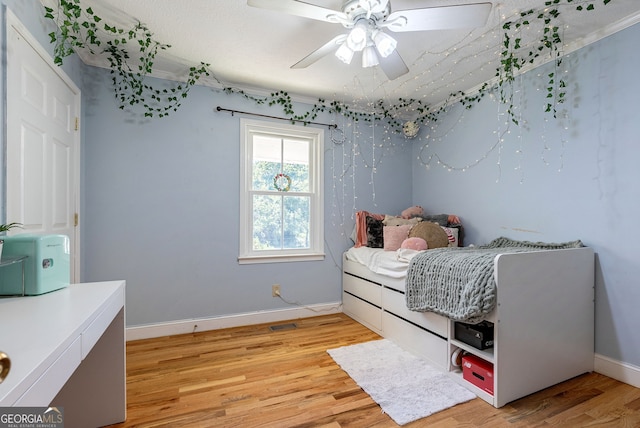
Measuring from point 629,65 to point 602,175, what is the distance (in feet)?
2.31

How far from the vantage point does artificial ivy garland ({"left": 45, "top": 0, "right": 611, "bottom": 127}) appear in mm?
1888

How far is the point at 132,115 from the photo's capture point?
2.60 metres

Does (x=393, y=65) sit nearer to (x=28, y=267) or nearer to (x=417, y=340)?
(x=417, y=340)

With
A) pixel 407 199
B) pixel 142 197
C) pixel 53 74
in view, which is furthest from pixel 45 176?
pixel 407 199

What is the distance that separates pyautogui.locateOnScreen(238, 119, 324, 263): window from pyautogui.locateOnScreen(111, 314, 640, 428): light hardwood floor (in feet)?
3.32

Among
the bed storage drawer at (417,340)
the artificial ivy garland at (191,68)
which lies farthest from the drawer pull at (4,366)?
the bed storage drawer at (417,340)

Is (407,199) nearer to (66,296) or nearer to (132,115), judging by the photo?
(132,115)

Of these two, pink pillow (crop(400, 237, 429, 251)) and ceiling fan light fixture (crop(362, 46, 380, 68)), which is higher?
ceiling fan light fixture (crop(362, 46, 380, 68))

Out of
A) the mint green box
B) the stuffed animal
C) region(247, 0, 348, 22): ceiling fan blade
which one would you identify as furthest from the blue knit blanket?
the mint green box

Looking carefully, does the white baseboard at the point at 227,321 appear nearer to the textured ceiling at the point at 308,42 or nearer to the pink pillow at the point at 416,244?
the pink pillow at the point at 416,244

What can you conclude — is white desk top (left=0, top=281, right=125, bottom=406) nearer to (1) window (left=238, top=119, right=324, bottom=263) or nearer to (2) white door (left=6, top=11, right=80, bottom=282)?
(2) white door (left=6, top=11, right=80, bottom=282)

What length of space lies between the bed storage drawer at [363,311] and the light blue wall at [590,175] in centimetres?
126

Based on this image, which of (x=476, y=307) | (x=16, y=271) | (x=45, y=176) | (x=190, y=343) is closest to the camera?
Result: (x=16, y=271)

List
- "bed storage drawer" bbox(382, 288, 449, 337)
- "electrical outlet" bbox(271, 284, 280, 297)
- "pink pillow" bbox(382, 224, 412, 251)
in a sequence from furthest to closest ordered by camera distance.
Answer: "electrical outlet" bbox(271, 284, 280, 297), "pink pillow" bbox(382, 224, 412, 251), "bed storage drawer" bbox(382, 288, 449, 337)
